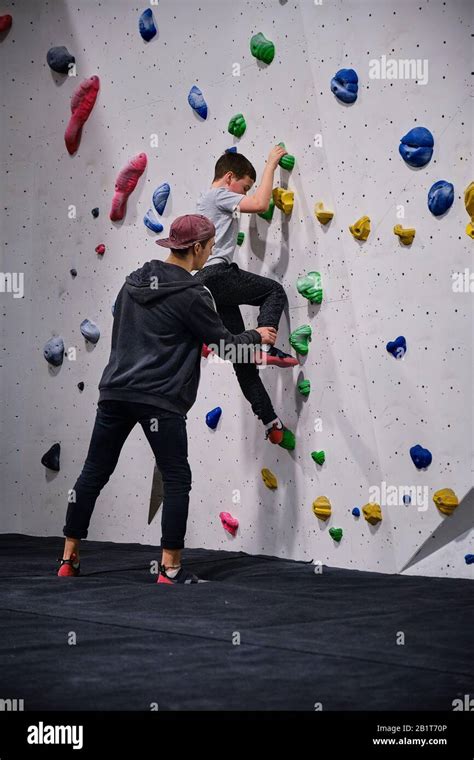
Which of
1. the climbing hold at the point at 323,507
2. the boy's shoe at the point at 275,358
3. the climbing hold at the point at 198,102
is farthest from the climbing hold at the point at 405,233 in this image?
the climbing hold at the point at 198,102

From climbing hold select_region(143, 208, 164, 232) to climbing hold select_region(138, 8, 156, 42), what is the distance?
0.75m

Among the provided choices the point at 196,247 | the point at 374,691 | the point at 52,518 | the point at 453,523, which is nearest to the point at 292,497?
the point at 453,523

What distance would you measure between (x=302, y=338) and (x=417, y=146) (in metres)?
0.86

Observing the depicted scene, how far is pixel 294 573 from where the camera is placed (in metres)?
4.09

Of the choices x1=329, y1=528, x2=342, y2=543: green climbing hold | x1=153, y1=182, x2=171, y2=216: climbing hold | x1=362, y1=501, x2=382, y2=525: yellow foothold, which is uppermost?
x1=153, y1=182, x2=171, y2=216: climbing hold

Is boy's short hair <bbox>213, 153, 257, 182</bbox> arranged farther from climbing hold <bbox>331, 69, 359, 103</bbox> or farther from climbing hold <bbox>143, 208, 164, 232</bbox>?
climbing hold <bbox>143, 208, 164, 232</bbox>

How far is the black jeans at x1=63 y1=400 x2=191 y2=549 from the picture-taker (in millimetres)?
3781

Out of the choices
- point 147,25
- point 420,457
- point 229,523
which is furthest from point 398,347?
point 147,25

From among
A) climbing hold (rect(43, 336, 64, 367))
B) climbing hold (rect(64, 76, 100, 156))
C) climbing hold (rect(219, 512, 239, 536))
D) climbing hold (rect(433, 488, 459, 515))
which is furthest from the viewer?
climbing hold (rect(43, 336, 64, 367))

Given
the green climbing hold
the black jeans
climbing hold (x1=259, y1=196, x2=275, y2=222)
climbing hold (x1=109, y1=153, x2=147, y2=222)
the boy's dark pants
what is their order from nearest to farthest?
1. the black jeans
2. the green climbing hold
3. the boy's dark pants
4. climbing hold (x1=259, y1=196, x2=275, y2=222)
5. climbing hold (x1=109, y1=153, x2=147, y2=222)

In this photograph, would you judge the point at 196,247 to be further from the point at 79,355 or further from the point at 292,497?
the point at 79,355

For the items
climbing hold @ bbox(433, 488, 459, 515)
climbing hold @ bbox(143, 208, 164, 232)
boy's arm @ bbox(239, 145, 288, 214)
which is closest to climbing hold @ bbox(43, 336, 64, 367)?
climbing hold @ bbox(143, 208, 164, 232)
